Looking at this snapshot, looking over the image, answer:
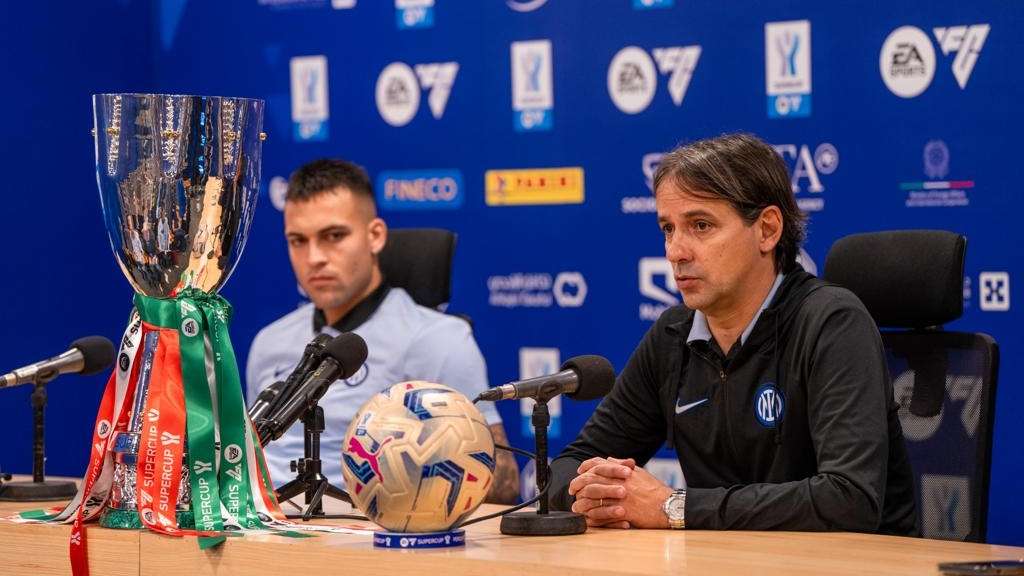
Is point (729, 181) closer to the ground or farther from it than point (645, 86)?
closer to the ground

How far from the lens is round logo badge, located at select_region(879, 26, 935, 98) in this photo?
4.00 m

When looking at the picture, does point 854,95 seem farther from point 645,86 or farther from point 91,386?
point 91,386

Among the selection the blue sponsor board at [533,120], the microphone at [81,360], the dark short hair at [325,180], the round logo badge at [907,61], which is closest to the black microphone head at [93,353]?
the microphone at [81,360]

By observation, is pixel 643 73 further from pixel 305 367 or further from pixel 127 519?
pixel 127 519

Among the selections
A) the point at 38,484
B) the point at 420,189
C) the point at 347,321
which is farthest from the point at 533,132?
the point at 38,484

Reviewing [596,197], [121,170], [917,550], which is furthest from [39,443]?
[596,197]

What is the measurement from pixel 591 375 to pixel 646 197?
2.29 m

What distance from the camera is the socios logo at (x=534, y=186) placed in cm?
468

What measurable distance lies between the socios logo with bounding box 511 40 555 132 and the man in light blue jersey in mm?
845

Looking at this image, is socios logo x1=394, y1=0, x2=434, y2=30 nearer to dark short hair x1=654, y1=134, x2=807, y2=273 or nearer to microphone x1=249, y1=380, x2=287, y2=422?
dark short hair x1=654, y1=134, x2=807, y2=273

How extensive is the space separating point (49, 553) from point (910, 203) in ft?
8.74

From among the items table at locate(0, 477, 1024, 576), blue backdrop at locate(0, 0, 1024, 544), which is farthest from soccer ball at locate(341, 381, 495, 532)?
blue backdrop at locate(0, 0, 1024, 544)

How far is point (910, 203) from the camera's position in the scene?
4.06 meters

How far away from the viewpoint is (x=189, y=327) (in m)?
2.30
